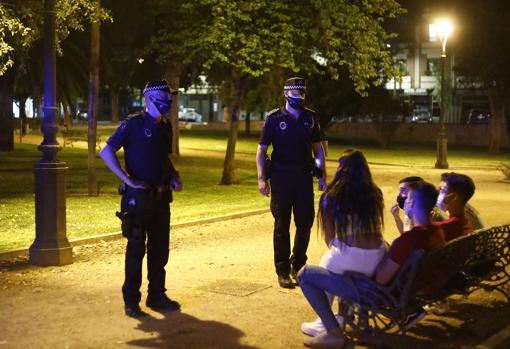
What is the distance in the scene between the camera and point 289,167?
7.62 m

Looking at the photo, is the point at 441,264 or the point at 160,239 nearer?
the point at 441,264

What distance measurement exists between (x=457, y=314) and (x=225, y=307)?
6.76ft

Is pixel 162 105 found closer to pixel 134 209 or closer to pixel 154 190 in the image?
pixel 154 190

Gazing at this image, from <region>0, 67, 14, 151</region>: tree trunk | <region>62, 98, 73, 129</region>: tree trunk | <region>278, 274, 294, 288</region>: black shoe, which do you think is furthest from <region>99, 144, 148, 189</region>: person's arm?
<region>62, 98, 73, 129</region>: tree trunk

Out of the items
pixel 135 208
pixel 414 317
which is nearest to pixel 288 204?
pixel 135 208

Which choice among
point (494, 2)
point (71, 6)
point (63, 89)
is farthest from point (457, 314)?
point (494, 2)

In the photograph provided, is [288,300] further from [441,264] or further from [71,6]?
[71,6]

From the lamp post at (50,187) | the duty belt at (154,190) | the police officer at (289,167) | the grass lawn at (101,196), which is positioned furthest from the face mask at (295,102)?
the grass lawn at (101,196)

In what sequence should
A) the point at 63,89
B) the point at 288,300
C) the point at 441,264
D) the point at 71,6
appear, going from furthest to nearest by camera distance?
1. the point at 63,89
2. the point at 71,6
3. the point at 288,300
4. the point at 441,264

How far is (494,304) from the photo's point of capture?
7344mm

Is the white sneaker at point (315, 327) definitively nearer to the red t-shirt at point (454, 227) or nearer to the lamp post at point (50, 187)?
the red t-shirt at point (454, 227)

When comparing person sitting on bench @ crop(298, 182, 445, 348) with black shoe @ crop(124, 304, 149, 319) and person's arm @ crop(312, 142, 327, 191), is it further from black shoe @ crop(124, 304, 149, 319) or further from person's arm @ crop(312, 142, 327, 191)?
person's arm @ crop(312, 142, 327, 191)

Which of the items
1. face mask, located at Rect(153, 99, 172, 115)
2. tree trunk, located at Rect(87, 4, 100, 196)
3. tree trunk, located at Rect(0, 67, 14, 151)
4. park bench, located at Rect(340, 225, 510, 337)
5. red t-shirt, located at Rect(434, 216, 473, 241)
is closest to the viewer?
park bench, located at Rect(340, 225, 510, 337)

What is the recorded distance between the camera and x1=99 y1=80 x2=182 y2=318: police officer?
255 inches
